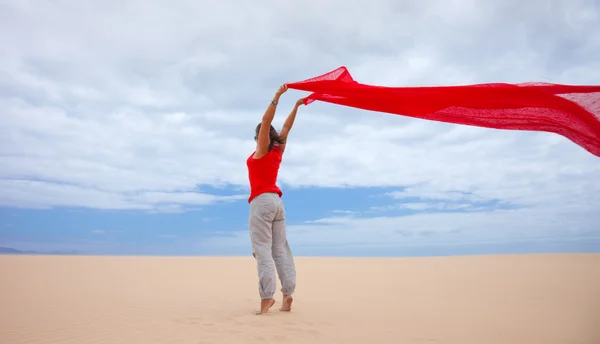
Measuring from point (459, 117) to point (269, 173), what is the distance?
256 cm

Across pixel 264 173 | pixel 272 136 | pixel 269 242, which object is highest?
pixel 272 136

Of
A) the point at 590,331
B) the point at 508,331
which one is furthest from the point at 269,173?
the point at 590,331

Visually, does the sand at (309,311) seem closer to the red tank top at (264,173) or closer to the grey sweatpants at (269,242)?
the grey sweatpants at (269,242)

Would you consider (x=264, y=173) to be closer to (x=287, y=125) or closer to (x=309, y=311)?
(x=287, y=125)

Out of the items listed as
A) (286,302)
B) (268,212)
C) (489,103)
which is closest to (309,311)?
(286,302)

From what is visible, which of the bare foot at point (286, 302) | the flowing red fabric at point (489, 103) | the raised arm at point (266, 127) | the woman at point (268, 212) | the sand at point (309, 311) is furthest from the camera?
the bare foot at point (286, 302)

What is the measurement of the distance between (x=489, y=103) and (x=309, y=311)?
370cm

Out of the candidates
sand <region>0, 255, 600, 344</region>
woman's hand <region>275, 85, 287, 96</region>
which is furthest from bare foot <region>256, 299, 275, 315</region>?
woman's hand <region>275, 85, 287, 96</region>

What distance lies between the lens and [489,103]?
5477mm

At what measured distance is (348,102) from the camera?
627cm

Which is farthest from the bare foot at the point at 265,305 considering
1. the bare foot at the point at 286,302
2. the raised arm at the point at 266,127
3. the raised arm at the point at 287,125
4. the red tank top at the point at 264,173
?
the raised arm at the point at 287,125

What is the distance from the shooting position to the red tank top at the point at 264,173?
600cm

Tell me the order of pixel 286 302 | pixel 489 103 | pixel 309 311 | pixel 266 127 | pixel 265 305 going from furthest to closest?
1. pixel 309 311
2. pixel 286 302
3. pixel 265 305
4. pixel 266 127
5. pixel 489 103

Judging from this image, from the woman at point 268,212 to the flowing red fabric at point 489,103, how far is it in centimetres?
75
